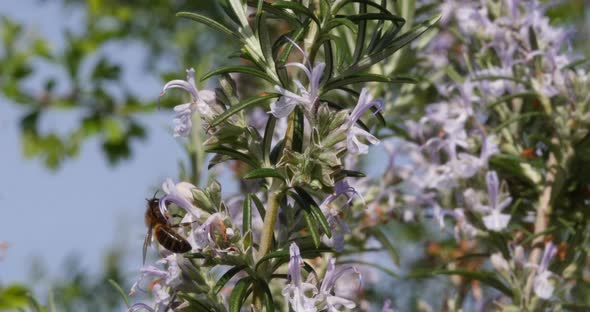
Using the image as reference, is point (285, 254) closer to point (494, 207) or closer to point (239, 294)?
point (239, 294)

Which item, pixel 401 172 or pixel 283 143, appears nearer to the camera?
pixel 283 143

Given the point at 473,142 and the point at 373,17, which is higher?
the point at 373,17

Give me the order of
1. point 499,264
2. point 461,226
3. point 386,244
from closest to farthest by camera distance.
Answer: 1. point 499,264
2. point 461,226
3. point 386,244

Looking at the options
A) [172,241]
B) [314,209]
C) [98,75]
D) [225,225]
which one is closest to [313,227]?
[314,209]

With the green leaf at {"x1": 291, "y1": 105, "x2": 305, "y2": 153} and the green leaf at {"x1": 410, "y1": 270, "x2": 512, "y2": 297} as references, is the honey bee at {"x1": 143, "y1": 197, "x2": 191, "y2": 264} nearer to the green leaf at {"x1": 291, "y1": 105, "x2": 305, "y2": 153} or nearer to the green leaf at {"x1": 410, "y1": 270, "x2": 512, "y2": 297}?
the green leaf at {"x1": 291, "y1": 105, "x2": 305, "y2": 153}

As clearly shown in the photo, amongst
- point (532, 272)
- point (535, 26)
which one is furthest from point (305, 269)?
point (535, 26)

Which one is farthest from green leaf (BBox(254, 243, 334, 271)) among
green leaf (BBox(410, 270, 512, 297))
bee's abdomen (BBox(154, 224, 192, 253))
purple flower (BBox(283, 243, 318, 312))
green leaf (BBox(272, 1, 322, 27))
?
green leaf (BBox(410, 270, 512, 297))

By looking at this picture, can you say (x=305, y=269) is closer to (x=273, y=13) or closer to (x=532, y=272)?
(x=273, y=13)
